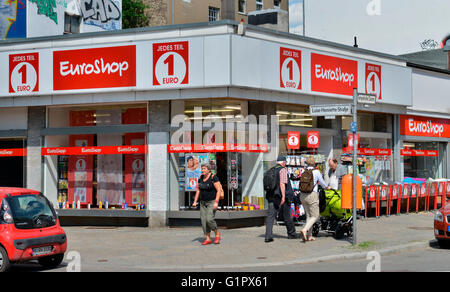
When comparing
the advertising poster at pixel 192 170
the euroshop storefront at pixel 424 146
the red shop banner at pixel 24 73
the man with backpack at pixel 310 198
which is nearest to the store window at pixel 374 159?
the euroshop storefront at pixel 424 146

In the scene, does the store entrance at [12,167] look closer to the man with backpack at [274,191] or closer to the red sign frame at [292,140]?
the red sign frame at [292,140]

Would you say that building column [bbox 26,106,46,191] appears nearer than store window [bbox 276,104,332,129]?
No

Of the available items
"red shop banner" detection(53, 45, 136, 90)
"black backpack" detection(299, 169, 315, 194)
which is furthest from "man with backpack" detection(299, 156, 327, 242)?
"red shop banner" detection(53, 45, 136, 90)

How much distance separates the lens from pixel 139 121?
1853cm

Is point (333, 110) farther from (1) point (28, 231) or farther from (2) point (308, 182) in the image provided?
(1) point (28, 231)

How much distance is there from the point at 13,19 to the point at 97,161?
18.2m

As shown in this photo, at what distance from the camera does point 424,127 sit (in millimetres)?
24703

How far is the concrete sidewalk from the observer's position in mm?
12211

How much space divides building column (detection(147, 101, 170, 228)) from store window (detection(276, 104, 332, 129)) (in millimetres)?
3433

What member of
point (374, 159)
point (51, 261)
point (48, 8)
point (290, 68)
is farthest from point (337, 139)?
point (48, 8)

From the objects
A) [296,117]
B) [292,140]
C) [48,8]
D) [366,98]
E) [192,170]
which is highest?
[48,8]

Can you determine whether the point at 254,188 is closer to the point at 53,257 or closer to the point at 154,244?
the point at 154,244

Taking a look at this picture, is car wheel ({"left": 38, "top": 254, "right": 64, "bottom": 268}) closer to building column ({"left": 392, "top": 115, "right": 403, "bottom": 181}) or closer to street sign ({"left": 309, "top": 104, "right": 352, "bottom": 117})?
street sign ({"left": 309, "top": 104, "right": 352, "bottom": 117})
